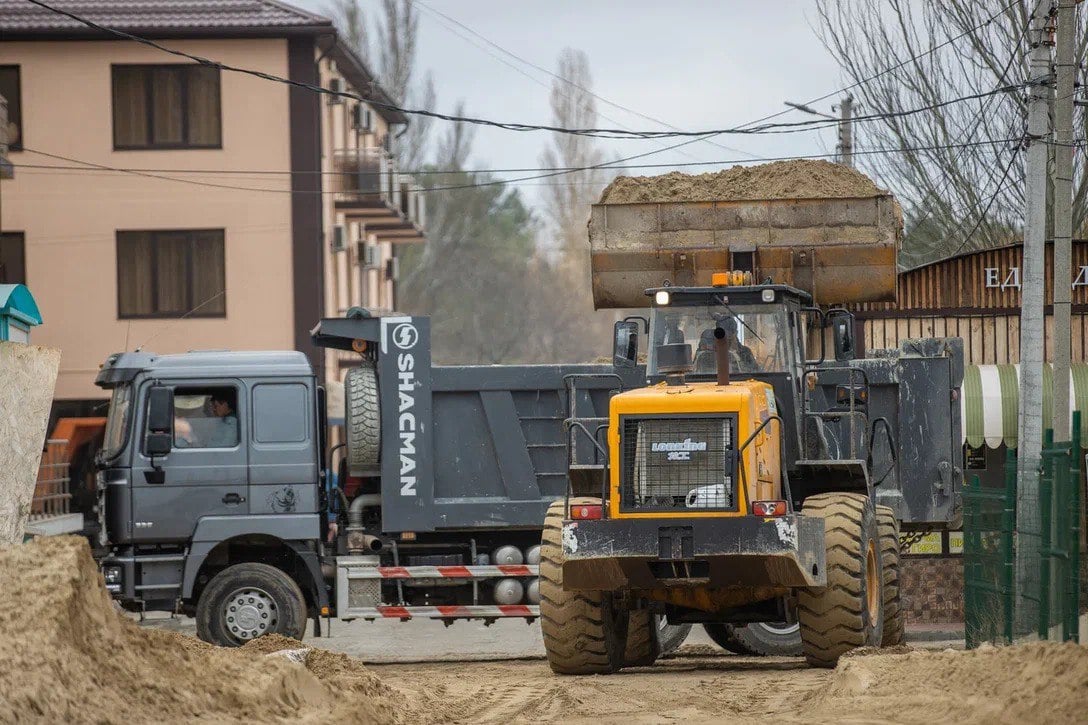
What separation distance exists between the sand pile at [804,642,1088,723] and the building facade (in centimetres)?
2419

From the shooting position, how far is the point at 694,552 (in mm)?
12203

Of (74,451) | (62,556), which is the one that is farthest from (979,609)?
(74,451)

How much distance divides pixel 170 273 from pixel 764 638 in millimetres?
20958

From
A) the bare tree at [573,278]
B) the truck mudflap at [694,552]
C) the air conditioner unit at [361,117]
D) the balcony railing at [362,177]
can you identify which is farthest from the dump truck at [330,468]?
the bare tree at [573,278]

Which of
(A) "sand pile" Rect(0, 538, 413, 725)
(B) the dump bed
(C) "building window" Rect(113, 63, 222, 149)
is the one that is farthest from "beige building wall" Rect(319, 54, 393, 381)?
(A) "sand pile" Rect(0, 538, 413, 725)

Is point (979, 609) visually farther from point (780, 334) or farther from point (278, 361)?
point (278, 361)

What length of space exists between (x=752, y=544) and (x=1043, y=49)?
363 inches

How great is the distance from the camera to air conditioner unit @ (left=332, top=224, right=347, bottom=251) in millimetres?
35562

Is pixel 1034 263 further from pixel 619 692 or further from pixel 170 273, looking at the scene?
pixel 170 273

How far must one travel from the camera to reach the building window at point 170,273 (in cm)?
3397

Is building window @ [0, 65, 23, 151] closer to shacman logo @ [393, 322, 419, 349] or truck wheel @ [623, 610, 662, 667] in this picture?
shacman logo @ [393, 322, 419, 349]

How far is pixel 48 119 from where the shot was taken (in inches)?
1325

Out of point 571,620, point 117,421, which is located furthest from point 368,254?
point 571,620

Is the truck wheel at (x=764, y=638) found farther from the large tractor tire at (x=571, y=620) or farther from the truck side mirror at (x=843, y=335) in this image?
the truck side mirror at (x=843, y=335)
